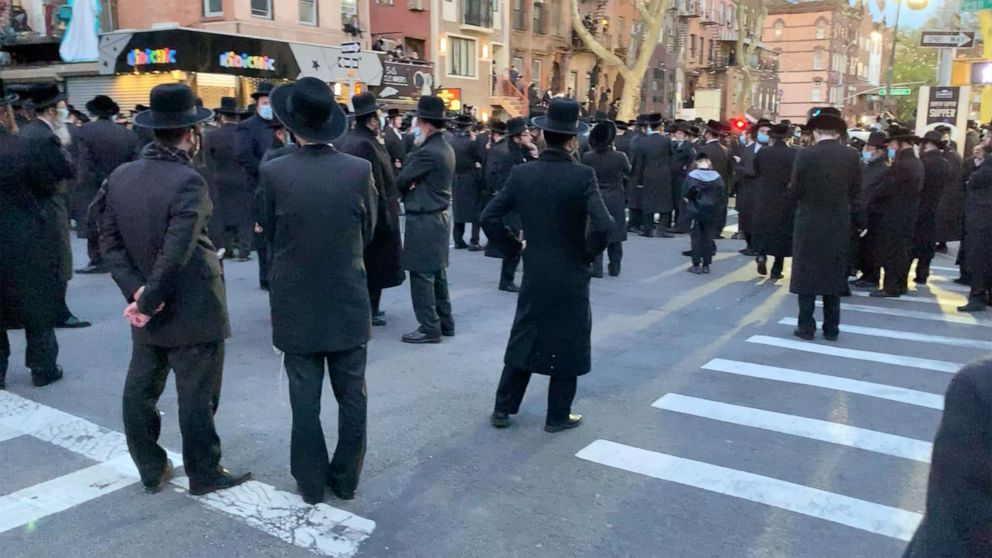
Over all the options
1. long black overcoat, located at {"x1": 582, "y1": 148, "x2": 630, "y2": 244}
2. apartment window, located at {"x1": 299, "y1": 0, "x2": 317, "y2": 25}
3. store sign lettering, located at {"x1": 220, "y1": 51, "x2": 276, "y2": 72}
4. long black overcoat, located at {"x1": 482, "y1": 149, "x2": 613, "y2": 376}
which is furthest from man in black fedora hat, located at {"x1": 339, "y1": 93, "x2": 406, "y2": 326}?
apartment window, located at {"x1": 299, "y1": 0, "x2": 317, "y2": 25}

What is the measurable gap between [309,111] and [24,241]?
129 inches

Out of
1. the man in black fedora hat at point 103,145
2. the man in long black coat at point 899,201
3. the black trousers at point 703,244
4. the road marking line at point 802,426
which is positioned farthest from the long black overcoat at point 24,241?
the man in long black coat at point 899,201

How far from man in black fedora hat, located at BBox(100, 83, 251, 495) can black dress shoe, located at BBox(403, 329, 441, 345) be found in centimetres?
326

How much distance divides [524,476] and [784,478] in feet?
4.95

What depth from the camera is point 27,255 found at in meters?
6.04

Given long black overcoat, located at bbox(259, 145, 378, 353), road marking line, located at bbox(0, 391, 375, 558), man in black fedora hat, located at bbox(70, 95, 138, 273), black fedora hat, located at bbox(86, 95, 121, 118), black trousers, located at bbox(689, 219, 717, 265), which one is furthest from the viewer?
black trousers, located at bbox(689, 219, 717, 265)

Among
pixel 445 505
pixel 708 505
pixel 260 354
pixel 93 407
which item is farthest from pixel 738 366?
pixel 93 407

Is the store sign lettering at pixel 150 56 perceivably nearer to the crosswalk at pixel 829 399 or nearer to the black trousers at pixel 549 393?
the crosswalk at pixel 829 399

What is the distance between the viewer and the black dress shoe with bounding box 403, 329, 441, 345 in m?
7.49

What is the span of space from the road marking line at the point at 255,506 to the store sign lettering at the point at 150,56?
20.1 metres

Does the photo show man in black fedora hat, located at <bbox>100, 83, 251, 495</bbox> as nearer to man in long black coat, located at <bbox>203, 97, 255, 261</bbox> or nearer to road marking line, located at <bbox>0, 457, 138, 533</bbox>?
road marking line, located at <bbox>0, 457, 138, 533</bbox>

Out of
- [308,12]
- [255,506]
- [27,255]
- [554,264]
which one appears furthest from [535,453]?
[308,12]

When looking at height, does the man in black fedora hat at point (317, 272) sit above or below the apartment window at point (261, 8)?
below

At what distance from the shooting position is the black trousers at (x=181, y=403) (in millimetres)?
4133
